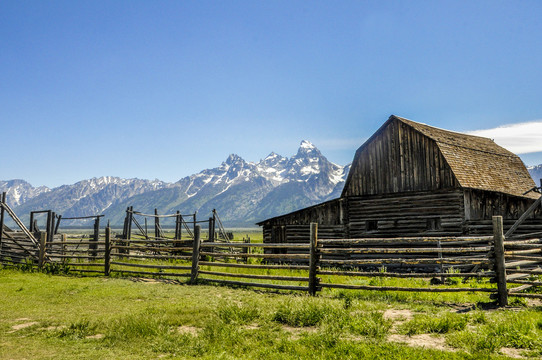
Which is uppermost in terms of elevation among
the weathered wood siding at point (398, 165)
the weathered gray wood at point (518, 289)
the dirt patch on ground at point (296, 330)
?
the weathered wood siding at point (398, 165)

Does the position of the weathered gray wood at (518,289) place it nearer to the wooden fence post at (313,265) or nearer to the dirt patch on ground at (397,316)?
the dirt patch on ground at (397,316)

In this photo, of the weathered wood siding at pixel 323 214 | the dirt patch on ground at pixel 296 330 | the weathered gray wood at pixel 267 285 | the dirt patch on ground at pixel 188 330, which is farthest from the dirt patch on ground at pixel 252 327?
the weathered wood siding at pixel 323 214

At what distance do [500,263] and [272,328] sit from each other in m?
6.00

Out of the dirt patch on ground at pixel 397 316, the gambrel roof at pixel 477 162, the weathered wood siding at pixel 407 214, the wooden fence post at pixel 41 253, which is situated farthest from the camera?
the gambrel roof at pixel 477 162

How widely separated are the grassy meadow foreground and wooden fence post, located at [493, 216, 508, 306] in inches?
13.2

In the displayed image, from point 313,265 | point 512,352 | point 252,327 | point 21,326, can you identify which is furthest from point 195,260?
point 512,352

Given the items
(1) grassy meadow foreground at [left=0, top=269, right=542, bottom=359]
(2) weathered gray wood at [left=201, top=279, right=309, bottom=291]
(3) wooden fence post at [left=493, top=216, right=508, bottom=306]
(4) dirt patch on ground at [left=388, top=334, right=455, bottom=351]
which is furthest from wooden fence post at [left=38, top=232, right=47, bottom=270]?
(3) wooden fence post at [left=493, top=216, right=508, bottom=306]

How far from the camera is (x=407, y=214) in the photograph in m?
22.9

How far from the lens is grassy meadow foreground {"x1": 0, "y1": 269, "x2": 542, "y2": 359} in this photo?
6.12 metres

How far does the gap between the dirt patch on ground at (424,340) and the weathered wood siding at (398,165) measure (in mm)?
16128

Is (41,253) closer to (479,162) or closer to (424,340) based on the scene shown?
(424,340)

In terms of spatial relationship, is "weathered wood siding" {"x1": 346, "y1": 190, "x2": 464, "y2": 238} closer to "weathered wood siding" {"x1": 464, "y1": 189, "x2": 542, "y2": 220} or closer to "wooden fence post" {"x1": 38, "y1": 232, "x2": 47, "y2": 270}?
"weathered wood siding" {"x1": 464, "y1": 189, "x2": 542, "y2": 220}

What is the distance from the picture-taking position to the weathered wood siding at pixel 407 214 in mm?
21391

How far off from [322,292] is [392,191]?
1340cm
